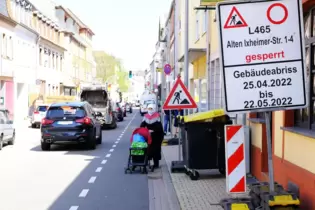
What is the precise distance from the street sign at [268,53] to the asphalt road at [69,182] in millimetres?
4091

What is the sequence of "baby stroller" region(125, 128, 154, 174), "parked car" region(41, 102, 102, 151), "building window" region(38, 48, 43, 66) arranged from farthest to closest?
"building window" region(38, 48, 43, 66) → "parked car" region(41, 102, 102, 151) → "baby stroller" region(125, 128, 154, 174)

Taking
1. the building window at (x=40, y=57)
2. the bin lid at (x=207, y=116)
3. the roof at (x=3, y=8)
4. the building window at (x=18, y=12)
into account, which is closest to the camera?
the bin lid at (x=207, y=116)

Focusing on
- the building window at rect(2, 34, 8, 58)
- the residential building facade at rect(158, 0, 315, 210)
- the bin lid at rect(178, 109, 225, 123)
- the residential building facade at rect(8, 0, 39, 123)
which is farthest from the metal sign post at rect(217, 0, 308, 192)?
the residential building facade at rect(8, 0, 39, 123)

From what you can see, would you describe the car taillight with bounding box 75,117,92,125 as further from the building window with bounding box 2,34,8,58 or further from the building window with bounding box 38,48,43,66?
the building window with bounding box 38,48,43,66

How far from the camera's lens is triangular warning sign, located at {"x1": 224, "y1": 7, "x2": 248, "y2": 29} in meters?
5.40

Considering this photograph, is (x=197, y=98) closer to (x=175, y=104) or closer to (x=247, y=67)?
(x=175, y=104)

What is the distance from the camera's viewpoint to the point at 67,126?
1853cm

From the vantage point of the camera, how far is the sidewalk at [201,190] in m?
8.69

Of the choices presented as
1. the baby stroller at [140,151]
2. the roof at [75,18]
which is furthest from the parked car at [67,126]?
the roof at [75,18]

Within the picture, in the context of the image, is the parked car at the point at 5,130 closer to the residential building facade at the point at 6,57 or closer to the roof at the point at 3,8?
the residential building facade at the point at 6,57

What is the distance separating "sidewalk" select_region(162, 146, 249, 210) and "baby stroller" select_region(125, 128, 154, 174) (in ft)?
3.31

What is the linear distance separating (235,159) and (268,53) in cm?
182

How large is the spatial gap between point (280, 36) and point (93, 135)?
1435 centimetres

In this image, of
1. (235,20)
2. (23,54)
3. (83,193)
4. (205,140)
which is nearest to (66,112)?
(205,140)
